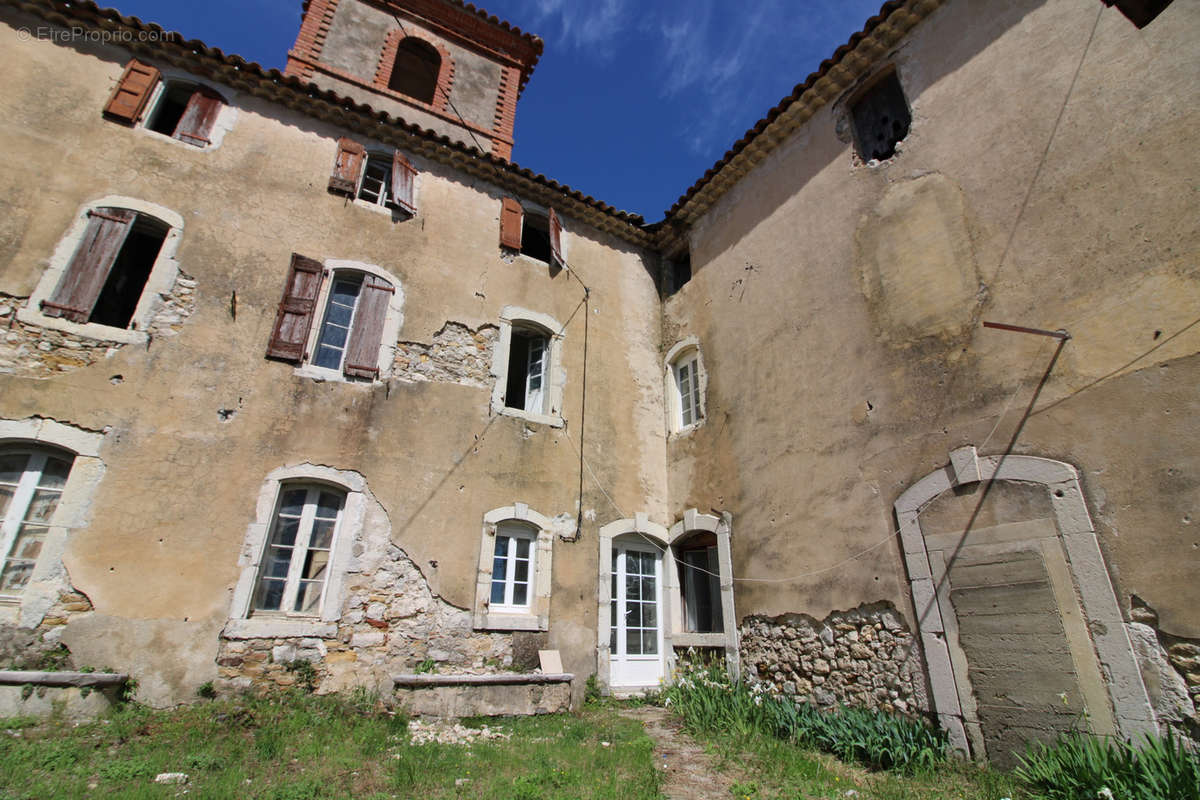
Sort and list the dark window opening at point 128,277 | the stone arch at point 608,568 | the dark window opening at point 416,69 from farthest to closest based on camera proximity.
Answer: the dark window opening at point 416,69, the stone arch at point 608,568, the dark window opening at point 128,277

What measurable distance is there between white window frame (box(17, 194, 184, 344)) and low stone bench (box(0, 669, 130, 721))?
351 centimetres

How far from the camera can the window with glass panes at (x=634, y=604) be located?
28.4 ft

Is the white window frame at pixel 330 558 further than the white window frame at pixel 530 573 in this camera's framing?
No

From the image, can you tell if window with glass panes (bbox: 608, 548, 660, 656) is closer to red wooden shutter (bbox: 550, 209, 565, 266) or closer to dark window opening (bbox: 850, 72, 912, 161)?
red wooden shutter (bbox: 550, 209, 565, 266)

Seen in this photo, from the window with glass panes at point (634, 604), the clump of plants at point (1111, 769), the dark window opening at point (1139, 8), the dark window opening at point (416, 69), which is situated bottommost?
the clump of plants at point (1111, 769)

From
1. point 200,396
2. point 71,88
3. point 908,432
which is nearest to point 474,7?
point 71,88

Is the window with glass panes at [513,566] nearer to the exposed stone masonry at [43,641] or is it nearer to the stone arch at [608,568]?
the stone arch at [608,568]

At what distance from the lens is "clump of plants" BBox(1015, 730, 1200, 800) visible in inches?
154

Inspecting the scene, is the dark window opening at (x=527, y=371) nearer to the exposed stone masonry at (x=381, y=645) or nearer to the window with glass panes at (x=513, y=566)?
the window with glass panes at (x=513, y=566)

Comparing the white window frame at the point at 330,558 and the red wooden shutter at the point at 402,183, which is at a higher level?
the red wooden shutter at the point at 402,183

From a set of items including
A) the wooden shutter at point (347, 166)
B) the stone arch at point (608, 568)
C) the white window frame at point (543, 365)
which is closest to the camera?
the stone arch at point (608, 568)

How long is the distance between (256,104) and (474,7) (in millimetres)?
7266

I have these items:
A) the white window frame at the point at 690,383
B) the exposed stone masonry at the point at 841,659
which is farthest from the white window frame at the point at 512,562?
the white window frame at the point at 690,383

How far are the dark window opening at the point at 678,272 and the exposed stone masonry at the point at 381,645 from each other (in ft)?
23.0
